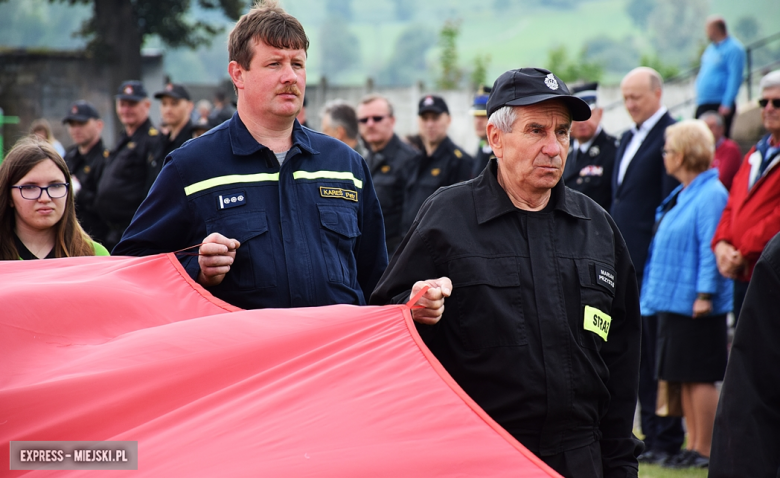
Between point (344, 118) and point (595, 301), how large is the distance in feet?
19.0

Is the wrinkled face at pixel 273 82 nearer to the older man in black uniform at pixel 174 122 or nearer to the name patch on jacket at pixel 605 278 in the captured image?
the name patch on jacket at pixel 605 278

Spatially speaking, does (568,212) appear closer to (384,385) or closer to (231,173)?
(384,385)

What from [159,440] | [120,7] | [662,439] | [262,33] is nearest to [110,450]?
[159,440]

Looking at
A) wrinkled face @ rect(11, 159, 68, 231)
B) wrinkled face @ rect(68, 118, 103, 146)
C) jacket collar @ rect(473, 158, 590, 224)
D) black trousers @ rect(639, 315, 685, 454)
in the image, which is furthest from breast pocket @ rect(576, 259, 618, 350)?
wrinkled face @ rect(68, 118, 103, 146)

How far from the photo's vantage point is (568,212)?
3121 millimetres

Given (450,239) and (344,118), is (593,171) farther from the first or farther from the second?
(450,239)

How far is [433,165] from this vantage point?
831cm

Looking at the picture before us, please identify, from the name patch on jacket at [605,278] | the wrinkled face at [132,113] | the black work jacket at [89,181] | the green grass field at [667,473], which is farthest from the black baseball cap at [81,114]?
the name patch on jacket at [605,278]

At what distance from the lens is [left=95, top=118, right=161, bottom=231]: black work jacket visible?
885cm

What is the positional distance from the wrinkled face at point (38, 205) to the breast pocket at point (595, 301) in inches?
112

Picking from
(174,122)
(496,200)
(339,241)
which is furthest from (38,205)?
(174,122)

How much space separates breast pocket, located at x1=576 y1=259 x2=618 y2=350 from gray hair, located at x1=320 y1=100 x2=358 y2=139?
5659mm

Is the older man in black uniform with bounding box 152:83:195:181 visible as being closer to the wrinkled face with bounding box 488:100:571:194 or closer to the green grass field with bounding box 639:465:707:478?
the green grass field with bounding box 639:465:707:478

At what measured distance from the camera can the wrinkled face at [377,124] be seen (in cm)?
852
